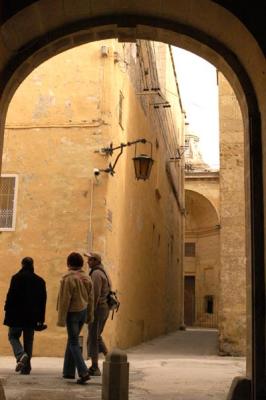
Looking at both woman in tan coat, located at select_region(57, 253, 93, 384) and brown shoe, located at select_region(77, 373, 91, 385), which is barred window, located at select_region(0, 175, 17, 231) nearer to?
woman in tan coat, located at select_region(57, 253, 93, 384)

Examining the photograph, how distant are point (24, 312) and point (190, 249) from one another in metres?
27.9

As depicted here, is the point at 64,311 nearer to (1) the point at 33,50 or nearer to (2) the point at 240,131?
(1) the point at 33,50

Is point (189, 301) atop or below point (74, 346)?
atop

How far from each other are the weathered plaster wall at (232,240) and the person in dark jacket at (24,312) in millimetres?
5325

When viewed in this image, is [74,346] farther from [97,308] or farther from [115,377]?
[115,377]

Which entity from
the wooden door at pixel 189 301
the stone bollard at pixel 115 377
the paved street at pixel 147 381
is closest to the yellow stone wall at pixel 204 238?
the wooden door at pixel 189 301

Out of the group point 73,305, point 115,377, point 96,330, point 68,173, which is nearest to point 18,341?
point 96,330

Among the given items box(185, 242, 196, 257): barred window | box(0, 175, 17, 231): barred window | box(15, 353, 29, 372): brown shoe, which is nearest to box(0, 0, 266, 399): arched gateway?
box(15, 353, 29, 372): brown shoe

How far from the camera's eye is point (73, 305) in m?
7.09

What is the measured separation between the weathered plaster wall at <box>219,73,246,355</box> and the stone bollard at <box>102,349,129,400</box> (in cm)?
685

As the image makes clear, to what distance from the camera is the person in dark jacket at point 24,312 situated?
768 cm

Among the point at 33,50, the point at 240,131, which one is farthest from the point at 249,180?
the point at 240,131

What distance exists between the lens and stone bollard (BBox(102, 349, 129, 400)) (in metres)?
5.38

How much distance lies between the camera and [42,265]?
11.3 metres
